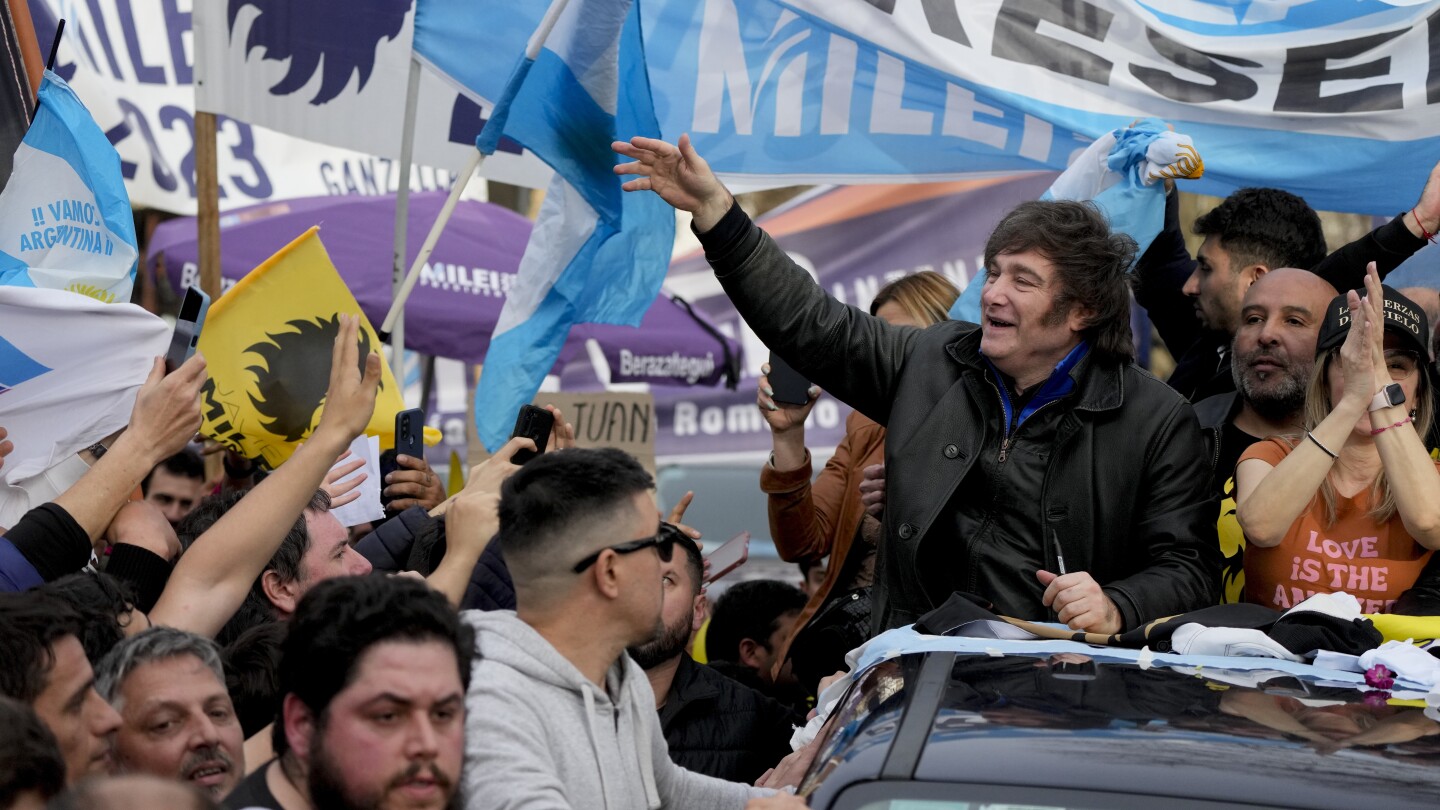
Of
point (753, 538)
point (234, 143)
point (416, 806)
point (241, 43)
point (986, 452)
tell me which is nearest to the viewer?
point (416, 806)

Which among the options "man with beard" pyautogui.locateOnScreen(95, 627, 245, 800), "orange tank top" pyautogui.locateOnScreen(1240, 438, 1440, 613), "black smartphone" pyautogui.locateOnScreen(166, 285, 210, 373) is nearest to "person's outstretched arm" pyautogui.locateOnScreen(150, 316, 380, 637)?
"man with beard" pyautogui.locateOnScreen(95, 627, 245, 800)

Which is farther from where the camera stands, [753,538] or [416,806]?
[753,538]

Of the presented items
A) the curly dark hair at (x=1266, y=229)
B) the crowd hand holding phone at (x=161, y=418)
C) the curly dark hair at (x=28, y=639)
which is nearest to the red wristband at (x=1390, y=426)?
the curly dark hair at (x=1266, y=229)

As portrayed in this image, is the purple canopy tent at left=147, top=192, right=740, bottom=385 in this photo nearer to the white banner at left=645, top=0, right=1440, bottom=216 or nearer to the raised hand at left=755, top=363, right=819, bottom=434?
the white banner at left=645, top=0, right=1440, bottom=216

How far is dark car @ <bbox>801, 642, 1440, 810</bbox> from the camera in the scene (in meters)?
2.33

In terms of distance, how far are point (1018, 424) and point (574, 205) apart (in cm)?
207

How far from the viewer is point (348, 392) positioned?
3686mm

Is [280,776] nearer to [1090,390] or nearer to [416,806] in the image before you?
[416,806]

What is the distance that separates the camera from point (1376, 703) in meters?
2.83

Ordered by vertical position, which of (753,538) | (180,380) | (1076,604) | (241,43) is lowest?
(753,538)

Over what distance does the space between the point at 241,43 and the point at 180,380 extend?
3.71 metres

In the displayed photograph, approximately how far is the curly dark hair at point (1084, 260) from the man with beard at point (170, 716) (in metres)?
2.16

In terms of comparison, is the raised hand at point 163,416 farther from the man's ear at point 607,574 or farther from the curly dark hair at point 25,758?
the curly dark hair at point 25,758

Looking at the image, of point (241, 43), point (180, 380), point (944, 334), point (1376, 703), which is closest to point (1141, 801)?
point (1376, 703)
